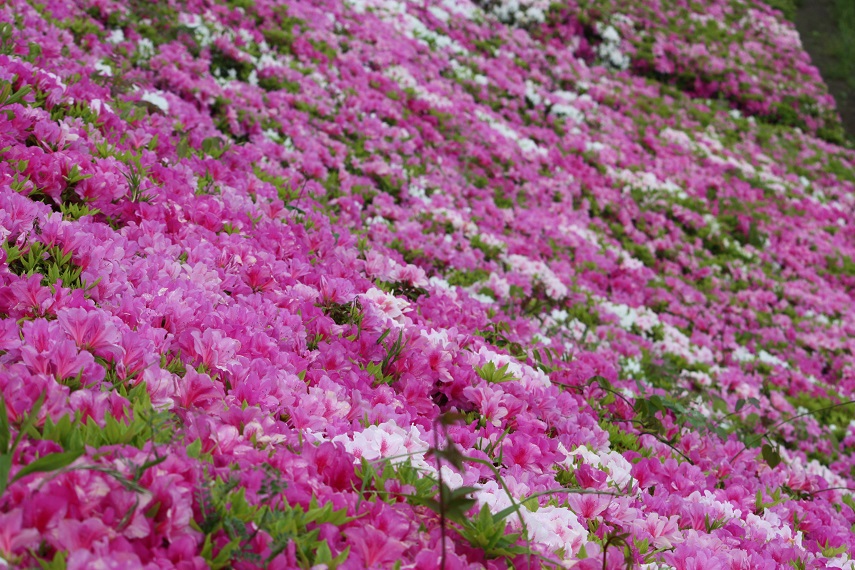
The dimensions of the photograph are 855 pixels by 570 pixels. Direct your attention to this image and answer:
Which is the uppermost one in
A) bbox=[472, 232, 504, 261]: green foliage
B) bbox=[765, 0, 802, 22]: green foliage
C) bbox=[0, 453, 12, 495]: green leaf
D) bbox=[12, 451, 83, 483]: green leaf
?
bbox=[765, 0, 802, 22]: green foliage

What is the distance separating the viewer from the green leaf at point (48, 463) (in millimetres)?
1453

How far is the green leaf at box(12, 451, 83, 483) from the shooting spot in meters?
1.45

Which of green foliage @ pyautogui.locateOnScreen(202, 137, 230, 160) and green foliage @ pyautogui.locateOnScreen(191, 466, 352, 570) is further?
green foliage @ pyautogui.locateOnScreen(202, 137, 230, 160)

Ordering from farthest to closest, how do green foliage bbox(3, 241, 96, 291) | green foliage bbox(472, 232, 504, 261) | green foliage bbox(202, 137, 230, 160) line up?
green foliage bbox(472, 232, 504, 261), green foliage bbox(202, 137, 230, 160), green foliage bbox(3, 241, 96, 291)

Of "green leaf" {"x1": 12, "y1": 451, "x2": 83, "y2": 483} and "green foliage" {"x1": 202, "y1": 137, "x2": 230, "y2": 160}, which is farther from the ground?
"green leaf" {"x1": 12, "y1": 451, "x2": 83, "y2": 483}

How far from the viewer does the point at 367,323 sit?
3.47m

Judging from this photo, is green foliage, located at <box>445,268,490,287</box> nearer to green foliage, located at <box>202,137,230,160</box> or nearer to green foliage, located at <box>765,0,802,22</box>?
green foliage, located at <box>202,137,230,160</box>

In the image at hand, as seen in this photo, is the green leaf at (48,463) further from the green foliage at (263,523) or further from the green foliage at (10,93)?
the green foliage at (10,93)

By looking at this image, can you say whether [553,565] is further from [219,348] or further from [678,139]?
[678,139]

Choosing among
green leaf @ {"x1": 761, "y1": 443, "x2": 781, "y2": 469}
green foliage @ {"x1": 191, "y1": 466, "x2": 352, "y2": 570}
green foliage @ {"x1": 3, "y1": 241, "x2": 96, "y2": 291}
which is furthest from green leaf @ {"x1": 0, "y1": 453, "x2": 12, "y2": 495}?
green leaf @ {"x1": 761, "y1": 443, "x2": 781, "y2": 469}

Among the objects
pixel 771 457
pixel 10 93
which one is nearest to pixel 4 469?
pixel 10 93

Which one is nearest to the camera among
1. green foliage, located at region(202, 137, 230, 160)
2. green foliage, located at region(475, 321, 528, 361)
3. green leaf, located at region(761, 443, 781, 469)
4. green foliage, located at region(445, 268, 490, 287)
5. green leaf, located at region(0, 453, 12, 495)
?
green leaf, located at region(0, 453, 12, 495)

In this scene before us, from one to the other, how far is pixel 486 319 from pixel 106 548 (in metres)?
3.69

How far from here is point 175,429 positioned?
197 cm
